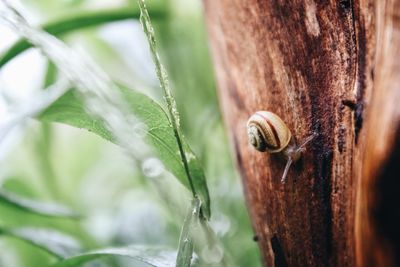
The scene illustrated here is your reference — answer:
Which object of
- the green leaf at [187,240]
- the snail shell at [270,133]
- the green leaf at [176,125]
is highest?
the snail shell at [270,133]

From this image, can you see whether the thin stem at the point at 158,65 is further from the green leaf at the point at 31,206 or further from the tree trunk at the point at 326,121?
the green leaf at the point at 31,206

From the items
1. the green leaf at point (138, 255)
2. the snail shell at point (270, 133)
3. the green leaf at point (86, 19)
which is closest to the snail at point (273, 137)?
the snail shell at point (270, 133)

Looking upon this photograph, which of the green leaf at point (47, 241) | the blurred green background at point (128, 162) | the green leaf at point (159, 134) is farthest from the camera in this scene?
the blurred green background at point (128, 162)

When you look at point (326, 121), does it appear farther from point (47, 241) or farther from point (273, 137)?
point (47, 241)

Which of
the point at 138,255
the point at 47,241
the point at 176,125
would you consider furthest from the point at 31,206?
the point at 176,125

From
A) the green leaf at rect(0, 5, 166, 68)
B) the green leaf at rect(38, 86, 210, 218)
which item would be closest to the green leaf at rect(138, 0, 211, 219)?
the green leaf at rect(38, 86, 210, 218)

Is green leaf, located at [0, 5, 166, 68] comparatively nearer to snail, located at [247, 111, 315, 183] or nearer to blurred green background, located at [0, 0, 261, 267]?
blurred green background, located at [0, 0, 261, 267]

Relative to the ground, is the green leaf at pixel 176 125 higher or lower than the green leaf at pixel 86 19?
lower

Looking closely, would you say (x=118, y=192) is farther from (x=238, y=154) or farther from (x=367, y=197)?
(x=367, y=197)
